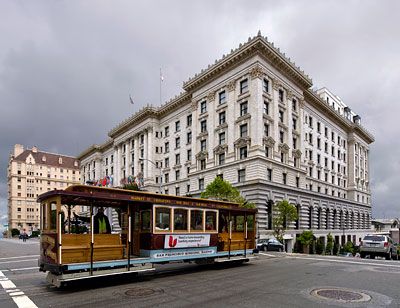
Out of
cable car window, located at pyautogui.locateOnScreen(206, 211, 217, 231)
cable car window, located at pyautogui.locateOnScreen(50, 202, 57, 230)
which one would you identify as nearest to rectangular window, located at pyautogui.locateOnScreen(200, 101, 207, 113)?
cable car window, located at pyautogui.locateOnScreen(206, 211, 217, 231)

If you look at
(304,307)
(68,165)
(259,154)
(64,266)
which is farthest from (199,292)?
(68,165)

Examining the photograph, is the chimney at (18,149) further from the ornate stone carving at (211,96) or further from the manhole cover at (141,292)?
the manhole cover at (141,292)

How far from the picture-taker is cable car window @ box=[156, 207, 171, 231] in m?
13.0

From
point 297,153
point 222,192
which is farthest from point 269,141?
point 222,192

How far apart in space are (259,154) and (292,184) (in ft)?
29.2

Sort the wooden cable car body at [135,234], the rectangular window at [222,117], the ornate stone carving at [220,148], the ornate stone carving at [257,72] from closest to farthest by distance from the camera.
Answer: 1. the wooden cable car body at [135,234]
2. the ornate stone carving at [257,72]
3. the ornate stone carving at [220,148]
4. the rectangular window at [222,117]

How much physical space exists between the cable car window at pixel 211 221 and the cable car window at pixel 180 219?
1476mm

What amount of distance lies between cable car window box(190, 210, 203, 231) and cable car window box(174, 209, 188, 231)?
0.37 m

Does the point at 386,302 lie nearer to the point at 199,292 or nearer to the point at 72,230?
the point at 199,292

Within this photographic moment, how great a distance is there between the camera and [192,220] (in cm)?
1445

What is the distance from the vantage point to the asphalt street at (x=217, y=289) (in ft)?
29.3

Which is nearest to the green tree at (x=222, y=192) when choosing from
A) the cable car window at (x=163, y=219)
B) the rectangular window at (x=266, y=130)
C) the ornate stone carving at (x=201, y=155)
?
the rectangular window at (x=266, y=130)

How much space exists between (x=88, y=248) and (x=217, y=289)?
4.51m

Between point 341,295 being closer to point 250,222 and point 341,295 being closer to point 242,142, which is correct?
point 250,222
